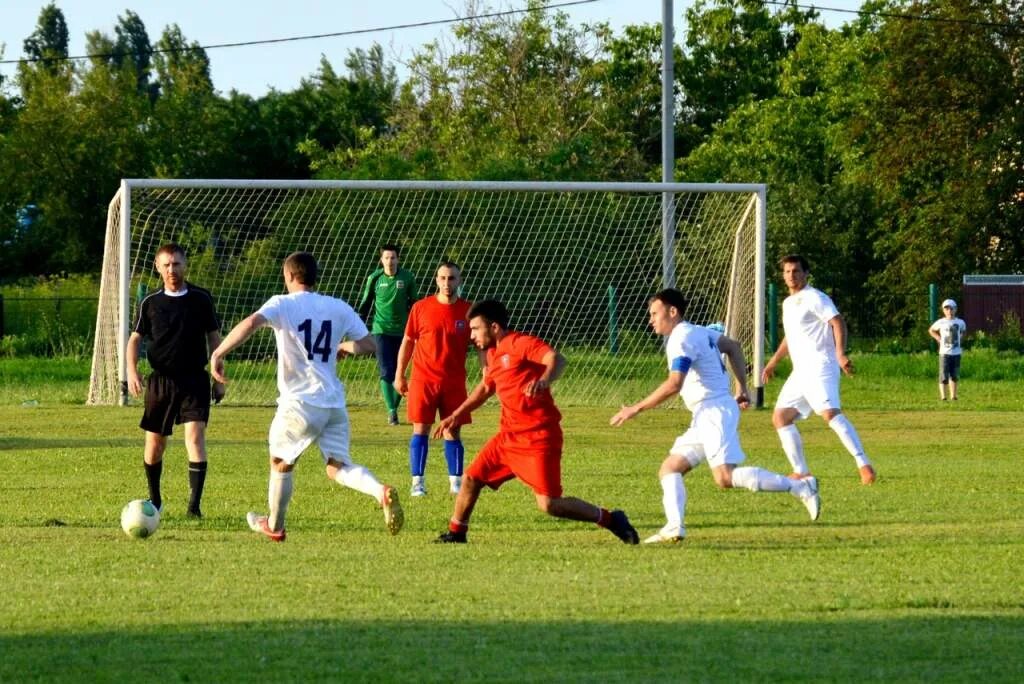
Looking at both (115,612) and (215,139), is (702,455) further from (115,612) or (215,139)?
(215,139)

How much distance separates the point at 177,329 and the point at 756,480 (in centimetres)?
386

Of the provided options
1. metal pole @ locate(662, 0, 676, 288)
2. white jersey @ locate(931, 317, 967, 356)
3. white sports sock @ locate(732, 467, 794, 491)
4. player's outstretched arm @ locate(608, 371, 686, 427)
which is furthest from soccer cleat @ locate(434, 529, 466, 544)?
white jersey @ locate(931, 317, 967, 356)

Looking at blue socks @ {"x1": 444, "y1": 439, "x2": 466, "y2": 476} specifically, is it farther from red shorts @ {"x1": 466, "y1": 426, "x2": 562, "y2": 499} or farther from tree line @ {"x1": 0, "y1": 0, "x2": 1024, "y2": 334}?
tree line @ {"x1": 0, "y1": 0, "x2": 1024, "y2": 334}

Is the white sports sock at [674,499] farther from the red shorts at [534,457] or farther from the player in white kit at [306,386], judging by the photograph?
the player in white kit at [306,386]

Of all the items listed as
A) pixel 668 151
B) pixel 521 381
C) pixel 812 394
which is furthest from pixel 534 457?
pixel 668 151

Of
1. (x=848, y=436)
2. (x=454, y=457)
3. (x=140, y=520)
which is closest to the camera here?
(x=140, y=520)

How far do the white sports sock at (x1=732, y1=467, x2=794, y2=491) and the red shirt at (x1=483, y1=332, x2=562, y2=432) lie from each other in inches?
47.7

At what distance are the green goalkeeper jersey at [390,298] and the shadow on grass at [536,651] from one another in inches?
418

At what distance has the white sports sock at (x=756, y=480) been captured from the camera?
410 inches

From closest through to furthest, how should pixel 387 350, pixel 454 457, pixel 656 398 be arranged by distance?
1. pixel 656 398
2. pixel 454 457
3. pixel 387 350

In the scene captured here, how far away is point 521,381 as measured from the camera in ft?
32.6

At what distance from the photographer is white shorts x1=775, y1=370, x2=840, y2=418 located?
43.9 feet

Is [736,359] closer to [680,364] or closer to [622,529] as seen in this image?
[680,364]

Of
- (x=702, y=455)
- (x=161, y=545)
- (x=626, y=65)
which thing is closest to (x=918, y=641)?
(x=702, y=455)
